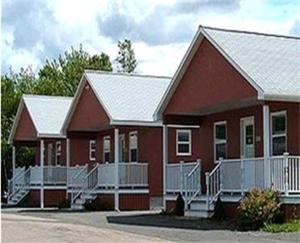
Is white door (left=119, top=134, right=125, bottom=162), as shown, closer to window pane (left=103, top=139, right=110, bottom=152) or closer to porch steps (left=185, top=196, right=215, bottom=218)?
window pane (left=103, top=139, right=110, bottom=152)

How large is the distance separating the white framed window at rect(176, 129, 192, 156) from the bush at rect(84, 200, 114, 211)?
4.16 metres

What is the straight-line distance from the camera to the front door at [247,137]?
28781mm

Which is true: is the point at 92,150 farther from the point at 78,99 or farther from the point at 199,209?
the point at 199,209

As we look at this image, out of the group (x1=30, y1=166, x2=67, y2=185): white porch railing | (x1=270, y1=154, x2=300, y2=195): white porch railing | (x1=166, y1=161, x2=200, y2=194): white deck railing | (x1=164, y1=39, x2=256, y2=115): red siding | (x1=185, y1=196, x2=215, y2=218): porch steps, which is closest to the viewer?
(x1=270, y1=154, x2=300, y2=195): white porch railing

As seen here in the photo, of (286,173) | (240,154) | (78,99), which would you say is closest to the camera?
(286,173)

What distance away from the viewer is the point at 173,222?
26.3 meters

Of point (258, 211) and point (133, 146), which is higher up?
point (133, 146)

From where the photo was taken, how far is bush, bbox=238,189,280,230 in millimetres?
23031

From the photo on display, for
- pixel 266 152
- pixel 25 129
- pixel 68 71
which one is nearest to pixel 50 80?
pixel 68 71

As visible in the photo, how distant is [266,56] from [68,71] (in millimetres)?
45292

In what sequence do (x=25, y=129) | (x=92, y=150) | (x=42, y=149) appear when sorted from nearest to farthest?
(x=92, y=150), (x=42, y=149), (x=25, y=129)

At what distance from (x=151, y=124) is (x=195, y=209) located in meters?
8.23

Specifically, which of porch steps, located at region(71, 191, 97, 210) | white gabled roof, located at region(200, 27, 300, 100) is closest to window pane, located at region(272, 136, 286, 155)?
white gabled roof, located at region(200, 27, 300, 100)

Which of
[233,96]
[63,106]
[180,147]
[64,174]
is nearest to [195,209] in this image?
[233,96]
